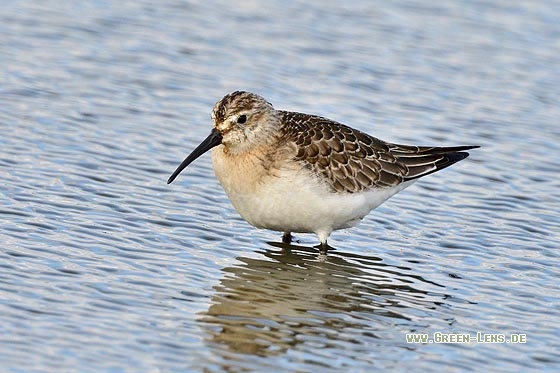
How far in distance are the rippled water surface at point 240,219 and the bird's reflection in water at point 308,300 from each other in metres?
0.03

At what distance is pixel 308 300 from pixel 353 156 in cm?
245

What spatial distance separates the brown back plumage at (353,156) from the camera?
38.3 feet

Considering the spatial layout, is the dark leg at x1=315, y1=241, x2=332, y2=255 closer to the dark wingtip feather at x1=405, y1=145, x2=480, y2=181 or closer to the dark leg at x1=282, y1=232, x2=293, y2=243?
the dark leg at x1=282, y1=232, x2=293, y2=243

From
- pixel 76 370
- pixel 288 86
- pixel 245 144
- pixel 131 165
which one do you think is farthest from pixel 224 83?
pixel 76 370

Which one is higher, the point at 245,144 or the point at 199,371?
the point at 245,144

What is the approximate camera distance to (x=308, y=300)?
10070 millimetres

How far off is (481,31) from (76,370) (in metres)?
13.1

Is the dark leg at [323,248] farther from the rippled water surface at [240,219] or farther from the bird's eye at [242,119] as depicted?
the bird's eye at [242,119]

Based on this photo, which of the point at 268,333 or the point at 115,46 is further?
the point at 115,46

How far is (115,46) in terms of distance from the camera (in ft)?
56.5

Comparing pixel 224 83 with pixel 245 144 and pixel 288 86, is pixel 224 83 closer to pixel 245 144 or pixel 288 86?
pixel 288 86

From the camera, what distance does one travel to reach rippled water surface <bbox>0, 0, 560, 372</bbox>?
8.95 m

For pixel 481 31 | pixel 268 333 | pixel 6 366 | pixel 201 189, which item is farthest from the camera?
pixel 481 31

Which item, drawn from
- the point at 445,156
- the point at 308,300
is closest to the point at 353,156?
the point at 445,156
